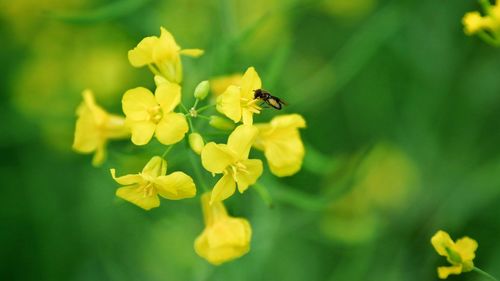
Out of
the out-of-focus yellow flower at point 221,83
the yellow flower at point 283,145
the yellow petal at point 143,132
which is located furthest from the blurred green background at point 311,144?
the yellow petal at point 143,132

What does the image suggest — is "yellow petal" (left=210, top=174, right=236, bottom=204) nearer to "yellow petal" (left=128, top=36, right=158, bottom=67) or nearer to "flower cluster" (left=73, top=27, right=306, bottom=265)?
"flower cluster" (left=73, top=27, right=306, bottom=265)

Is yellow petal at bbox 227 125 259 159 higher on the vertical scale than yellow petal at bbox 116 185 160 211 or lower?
higher

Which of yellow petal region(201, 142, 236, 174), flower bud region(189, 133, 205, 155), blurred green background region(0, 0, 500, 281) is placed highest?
yellow petal region(201, 142, 236, 174)

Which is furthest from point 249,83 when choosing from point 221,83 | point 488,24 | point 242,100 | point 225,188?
point 488,24

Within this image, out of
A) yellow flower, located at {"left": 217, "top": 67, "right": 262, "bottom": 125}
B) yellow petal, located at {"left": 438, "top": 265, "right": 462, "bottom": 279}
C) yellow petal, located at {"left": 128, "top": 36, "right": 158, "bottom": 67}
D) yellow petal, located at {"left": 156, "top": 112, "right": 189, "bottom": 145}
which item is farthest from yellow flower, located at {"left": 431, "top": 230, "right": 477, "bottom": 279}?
→ yellow petal, located at {"left": 128, "top": 36, "right": 158, "bottom": 67}

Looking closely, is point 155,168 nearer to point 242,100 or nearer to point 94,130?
point 242,100

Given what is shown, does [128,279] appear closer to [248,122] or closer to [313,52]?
[248,122]

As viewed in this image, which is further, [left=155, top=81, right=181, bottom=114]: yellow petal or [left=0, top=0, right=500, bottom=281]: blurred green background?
[left=0, top=0, right=500, bottom=281]: blurred green background

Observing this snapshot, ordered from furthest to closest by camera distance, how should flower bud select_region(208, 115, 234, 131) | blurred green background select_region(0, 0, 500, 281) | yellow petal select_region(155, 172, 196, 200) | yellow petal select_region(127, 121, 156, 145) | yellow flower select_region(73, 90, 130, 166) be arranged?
blurred green background select_region(0, 0, 500, 281) → yellow flower select_region(73, 90, 130, 166) → flower bud select_region(208, 115, 234, 131) → yellow petal select_region(127, 121, 156, 145) → yellow petal select_region(155, 172, 196, 200)
